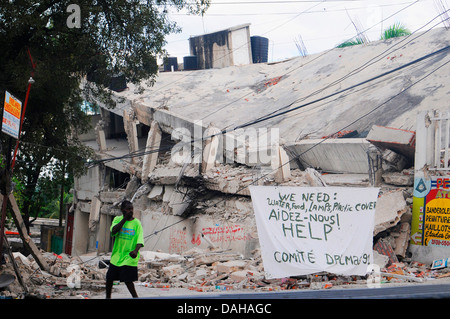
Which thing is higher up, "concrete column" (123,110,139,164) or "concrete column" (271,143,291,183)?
"concrete column" (123,110,139,164)

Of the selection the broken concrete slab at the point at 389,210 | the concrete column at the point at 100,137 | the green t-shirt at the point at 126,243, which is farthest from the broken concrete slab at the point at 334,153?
the concrete column at the point at 100,137

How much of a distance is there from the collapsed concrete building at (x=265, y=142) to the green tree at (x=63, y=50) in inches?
125

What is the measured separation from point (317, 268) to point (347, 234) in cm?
70

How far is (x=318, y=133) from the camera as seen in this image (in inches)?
593

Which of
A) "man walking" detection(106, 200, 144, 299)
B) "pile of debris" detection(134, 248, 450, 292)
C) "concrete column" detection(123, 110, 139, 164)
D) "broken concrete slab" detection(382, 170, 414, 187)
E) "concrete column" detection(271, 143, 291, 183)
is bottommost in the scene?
"pile of debris" detection(134, 248, 450, 292)

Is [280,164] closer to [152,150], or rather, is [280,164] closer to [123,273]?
[152,150]

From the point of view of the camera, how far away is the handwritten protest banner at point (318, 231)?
8.06m

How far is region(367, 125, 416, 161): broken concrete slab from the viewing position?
1079 centimetres

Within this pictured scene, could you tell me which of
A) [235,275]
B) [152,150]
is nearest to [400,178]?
[235,275]

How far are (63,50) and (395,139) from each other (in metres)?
7.17

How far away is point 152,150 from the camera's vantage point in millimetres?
17797

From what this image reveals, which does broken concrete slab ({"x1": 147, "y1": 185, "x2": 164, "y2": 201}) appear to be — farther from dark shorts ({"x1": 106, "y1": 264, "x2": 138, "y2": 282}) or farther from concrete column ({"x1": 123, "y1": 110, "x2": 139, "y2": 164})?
dark shorts ({"x1": 106, "y1": 264, "x2": 138, "y2": 282})

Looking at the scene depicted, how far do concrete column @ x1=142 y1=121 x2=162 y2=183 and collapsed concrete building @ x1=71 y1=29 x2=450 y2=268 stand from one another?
0.04 metres

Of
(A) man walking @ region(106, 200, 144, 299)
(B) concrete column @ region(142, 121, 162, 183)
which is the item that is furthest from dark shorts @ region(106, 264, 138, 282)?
(B) concrete column @ region(142, 121, 162, 183)
